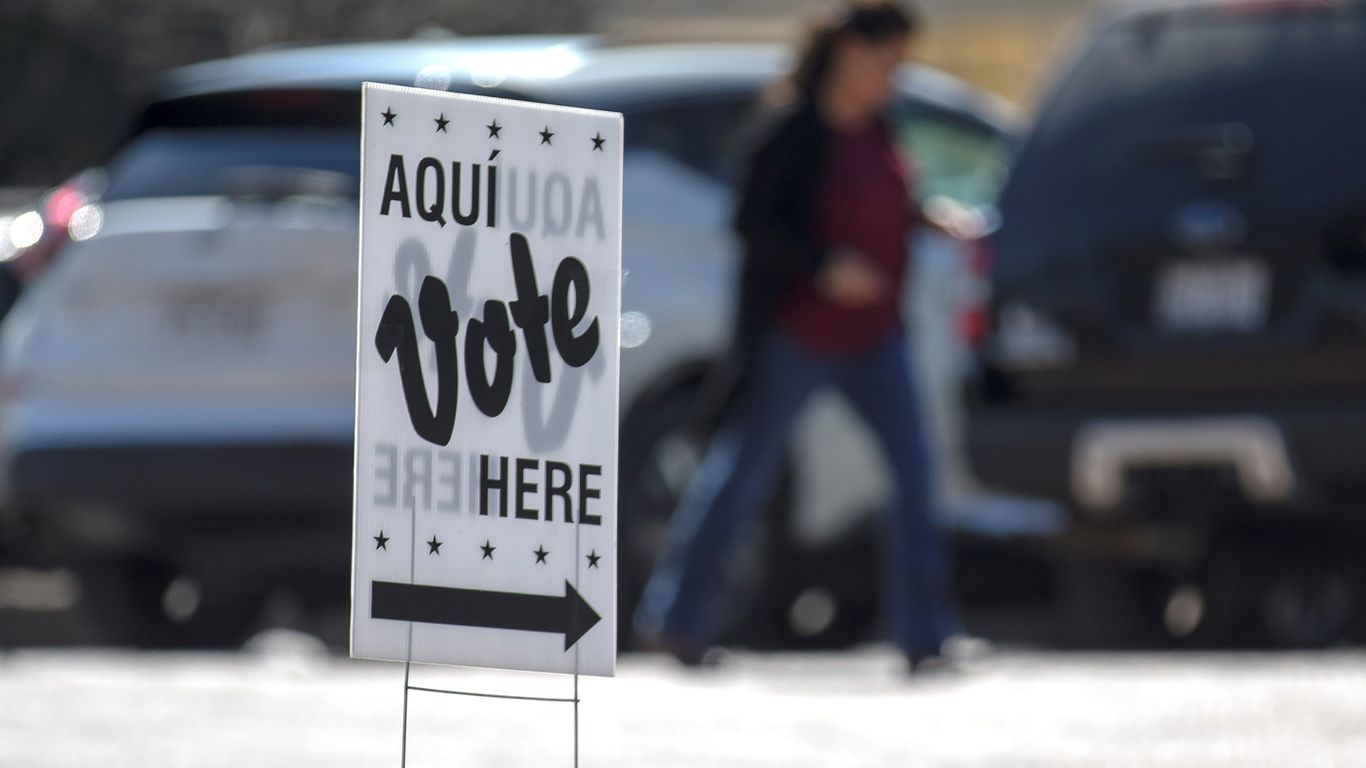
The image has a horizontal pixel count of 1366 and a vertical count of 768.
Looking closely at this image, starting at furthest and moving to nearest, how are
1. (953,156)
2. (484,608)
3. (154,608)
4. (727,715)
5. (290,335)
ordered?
(953,156) < (154,608) < (290,335) < (727,715) < (484,608)

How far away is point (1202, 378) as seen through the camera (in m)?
7.79

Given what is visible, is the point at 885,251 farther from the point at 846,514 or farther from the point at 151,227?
the point at 151,227

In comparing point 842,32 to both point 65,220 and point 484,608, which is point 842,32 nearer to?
point 65,220

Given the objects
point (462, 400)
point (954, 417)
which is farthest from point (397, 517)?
point (954, 417)

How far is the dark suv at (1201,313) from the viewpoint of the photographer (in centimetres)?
768

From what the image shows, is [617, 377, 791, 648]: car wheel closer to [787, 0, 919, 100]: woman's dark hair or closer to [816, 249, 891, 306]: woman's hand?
[816, 249, 891, 306]: woman's hand

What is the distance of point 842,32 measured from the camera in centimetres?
742

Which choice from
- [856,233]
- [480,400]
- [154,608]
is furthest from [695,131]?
[480,400]

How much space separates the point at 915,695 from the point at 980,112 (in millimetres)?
2652

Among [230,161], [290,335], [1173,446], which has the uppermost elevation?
[230,161]

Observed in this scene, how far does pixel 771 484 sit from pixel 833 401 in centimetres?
116

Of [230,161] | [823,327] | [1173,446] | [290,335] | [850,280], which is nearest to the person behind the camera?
[850,280]

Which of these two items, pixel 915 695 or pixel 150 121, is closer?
pixel 915 695

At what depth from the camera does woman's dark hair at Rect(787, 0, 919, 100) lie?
7402 millimetres
